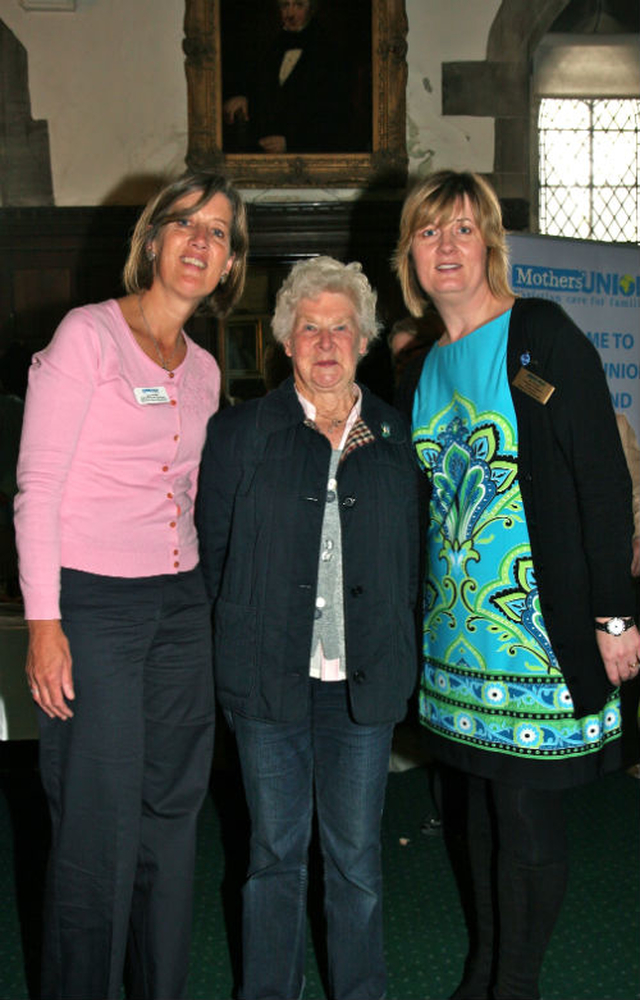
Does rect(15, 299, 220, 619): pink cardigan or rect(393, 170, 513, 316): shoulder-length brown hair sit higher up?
rect(393, 170, 513, 316): shoulder-length brown hair

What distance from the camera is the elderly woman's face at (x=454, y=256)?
1984 millimetres

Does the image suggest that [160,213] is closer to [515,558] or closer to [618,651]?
[515,558]

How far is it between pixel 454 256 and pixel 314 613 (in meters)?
0.79

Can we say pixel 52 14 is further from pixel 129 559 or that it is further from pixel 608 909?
pixel 608 909

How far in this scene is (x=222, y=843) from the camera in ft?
10.6

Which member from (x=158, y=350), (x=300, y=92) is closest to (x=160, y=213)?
(x=158, y=350)

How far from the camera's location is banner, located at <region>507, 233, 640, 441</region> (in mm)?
3926

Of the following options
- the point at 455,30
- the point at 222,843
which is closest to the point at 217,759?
the point at 222,843

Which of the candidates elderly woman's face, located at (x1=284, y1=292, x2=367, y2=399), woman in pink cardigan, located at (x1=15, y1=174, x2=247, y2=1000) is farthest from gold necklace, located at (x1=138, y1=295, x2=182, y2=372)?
elderly woman's face, located at (x1=284, y1=292, x2=367, y2=399)

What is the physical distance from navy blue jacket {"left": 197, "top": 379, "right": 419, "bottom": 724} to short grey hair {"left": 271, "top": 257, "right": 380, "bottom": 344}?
171mm

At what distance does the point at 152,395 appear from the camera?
6.14ft

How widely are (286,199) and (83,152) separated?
51.3 inches

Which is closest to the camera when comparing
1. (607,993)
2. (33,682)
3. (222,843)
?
(33,682)

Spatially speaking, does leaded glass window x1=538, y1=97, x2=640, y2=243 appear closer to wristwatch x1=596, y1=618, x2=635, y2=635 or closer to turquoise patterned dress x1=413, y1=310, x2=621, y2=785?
turquoise patterned dress x1=413, y1=310, x2=621, y2=785
